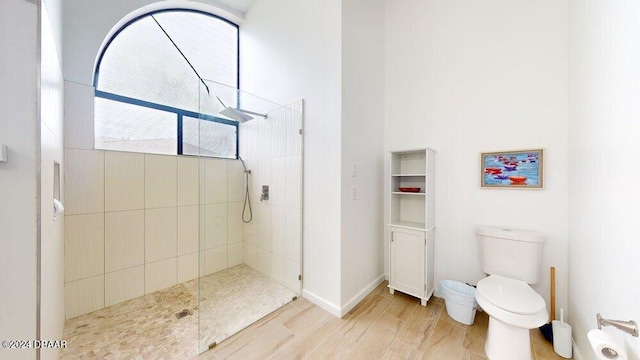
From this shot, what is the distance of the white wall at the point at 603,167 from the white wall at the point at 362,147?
148 cm

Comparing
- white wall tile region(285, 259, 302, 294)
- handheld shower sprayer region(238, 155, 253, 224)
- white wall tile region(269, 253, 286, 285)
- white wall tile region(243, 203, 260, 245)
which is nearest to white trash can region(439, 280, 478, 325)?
white wall tile region(285, 259, 302, 294)

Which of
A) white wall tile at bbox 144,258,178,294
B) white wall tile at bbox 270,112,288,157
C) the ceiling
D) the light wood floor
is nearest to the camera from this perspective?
the light wood floor

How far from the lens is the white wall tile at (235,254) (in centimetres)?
236

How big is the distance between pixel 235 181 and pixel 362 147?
1469 millimetres

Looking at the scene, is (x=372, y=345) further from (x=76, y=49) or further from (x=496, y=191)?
(x=76, y=49)

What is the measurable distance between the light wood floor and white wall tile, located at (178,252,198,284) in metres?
1.20

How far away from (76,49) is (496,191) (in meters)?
3.94

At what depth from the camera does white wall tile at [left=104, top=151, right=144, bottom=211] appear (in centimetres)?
195

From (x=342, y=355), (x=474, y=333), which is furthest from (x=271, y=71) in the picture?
(x=474, y=333)

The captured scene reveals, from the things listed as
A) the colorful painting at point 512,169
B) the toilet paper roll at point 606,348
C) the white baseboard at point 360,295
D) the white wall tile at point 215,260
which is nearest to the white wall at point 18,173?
the white wall tile at point 215,260

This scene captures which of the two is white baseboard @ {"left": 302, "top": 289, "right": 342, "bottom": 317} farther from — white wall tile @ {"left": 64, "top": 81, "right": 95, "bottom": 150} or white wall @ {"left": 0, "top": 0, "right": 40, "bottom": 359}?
white wall tile @ {"left": 64, "top": 81, "right": 95, "bottom": 150}

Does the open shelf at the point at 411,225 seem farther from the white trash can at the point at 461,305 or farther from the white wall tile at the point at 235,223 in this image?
the white wall tile at the point at 235,223

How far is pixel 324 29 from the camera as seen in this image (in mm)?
1990

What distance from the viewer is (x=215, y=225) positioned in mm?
2061
